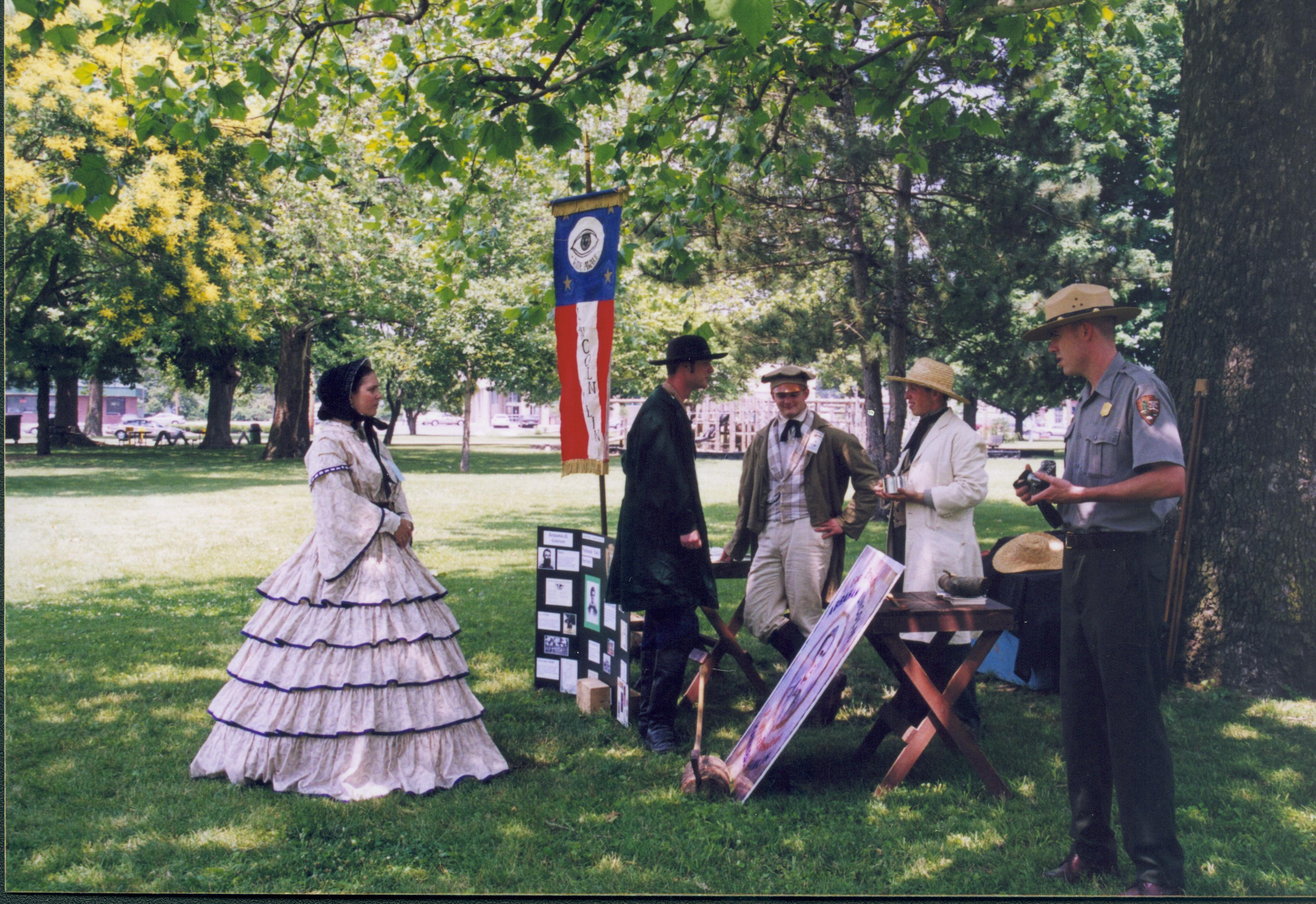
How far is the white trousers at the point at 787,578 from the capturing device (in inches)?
216

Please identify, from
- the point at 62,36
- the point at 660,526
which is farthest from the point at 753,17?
the point at 62,36

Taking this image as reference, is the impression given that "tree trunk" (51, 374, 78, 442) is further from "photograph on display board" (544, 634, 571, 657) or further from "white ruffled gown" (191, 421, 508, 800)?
"white ruffled gown" (191, 421, 508, 800)

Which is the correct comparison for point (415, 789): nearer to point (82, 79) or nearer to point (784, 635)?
point (784, 635)

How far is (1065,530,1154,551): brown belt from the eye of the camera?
3.39 metres

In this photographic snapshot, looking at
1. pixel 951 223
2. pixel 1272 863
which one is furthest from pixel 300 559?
pixel 951 223

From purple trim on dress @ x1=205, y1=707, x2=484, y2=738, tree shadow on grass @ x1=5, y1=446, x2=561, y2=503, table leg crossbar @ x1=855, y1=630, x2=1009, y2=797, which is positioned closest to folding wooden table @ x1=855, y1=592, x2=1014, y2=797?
table leg crossbar @ x1=855, y1=630, x2=1009, y2=797

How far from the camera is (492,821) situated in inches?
162

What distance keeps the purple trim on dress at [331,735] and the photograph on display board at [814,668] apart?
4.50ft

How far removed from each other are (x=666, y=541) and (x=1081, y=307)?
238 centimetres

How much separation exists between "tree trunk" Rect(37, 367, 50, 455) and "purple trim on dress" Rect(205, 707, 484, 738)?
25.8 meters

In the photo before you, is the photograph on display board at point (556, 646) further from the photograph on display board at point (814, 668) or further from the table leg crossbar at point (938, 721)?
the table leg crossbar at point (938, 721)

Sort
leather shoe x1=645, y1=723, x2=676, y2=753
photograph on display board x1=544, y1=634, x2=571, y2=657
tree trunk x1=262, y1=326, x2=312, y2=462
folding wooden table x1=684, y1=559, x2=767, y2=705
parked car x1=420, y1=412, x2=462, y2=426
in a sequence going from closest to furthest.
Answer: leather shoe x1=645, y1=723, x2=676, y2=753
folding wooden table x1=684, y1=559, x2=767, y2=705
photograph on display board x1=544, y1=634, x2=571, y2=657
tree trunk x1=262, y1=326, x2=312, y2=462
parked car x1=420, y1=412, x2=462, y2=426

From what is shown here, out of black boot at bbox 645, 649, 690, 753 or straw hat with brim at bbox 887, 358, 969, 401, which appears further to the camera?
straw hat with brim at bbox 887, 358, 969, 401

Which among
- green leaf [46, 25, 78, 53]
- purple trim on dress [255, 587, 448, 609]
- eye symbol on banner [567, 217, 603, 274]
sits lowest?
purple trim on dress [255, 587, 448, 609]
